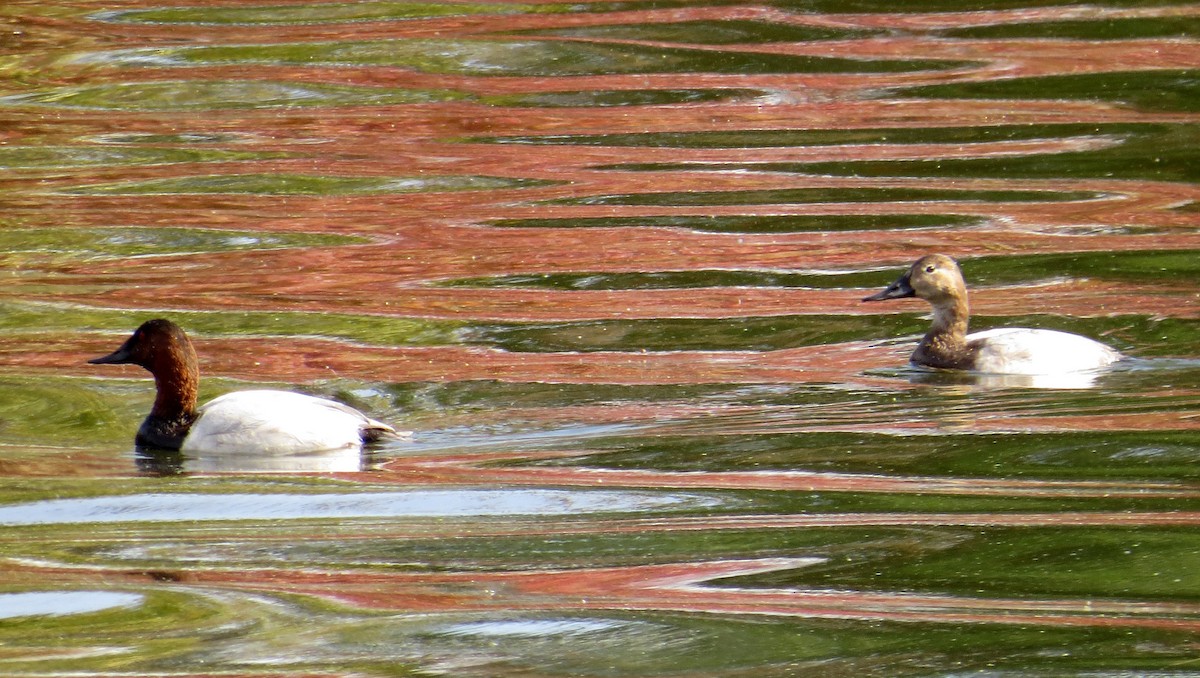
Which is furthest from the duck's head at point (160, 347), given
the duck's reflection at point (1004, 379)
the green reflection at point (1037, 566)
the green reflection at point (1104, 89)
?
the green reflection at point (1104, 89)

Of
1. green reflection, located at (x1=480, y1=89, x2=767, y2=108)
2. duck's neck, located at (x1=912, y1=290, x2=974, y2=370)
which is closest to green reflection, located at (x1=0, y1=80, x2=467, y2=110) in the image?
green reflection, located at (x1=480, y1=89, x2=767, y2=108)

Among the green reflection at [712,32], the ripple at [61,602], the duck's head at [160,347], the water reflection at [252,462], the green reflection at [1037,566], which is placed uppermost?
the green reflection at [712,32]

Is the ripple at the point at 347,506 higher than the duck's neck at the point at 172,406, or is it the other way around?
the ripple at the point at 347,506

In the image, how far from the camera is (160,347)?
28.9 feet

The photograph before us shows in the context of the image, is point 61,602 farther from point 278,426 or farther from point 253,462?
point 278,426

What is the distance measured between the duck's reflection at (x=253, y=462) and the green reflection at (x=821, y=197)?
5466 millimetres

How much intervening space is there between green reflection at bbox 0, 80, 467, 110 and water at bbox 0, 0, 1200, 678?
5 cm

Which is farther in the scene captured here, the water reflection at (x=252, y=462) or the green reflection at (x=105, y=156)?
the green reflection at (x=105, y=156)

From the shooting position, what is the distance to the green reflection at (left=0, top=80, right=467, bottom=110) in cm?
1612

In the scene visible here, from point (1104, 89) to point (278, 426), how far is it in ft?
30.0

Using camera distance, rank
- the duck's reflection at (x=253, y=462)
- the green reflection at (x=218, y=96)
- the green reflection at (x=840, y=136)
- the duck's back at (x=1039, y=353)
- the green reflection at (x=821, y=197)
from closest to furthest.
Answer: the duck's reflection at (x=253, y=462), the duck's back at (x=1039, y=353), the green reflection at (x=821, y=197), the green reflection at (x=840, y=136), the green reflection at (x=218, y=96)

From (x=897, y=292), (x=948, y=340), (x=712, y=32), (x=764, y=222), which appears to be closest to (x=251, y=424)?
(x=948, y=340)

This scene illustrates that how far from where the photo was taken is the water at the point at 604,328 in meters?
5.16

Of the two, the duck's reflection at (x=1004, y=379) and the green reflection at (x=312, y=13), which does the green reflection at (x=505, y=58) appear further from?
the duck's reflection at (x=1004, y=379)
